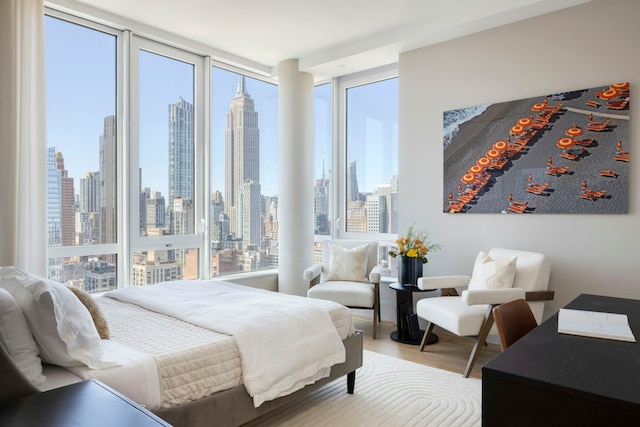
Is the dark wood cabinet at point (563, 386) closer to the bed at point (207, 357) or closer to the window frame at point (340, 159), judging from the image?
the bed at point (207, 357)

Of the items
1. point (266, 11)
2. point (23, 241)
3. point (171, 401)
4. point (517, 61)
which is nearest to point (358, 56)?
point (266, 11)

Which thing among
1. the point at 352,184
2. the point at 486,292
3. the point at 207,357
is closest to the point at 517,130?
the point at 486,292

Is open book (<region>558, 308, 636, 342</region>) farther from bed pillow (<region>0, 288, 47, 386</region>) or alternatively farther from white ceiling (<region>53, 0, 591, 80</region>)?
white ceiling (<region>53, 0, 591, 80</region>)

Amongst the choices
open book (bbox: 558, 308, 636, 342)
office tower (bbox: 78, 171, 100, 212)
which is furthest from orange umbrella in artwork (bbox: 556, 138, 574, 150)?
office tower (bbox: 78, 171, 100, 212)

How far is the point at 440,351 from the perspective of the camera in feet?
12.4

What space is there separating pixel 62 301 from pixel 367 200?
391 cm

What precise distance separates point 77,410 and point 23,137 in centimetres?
282

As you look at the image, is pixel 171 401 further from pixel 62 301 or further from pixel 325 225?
pixel 325 225

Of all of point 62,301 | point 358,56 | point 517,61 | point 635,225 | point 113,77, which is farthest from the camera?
point 358,56

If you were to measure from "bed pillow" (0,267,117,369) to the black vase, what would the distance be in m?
2.87

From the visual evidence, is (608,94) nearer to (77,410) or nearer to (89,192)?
(77,410)

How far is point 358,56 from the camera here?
4617mm

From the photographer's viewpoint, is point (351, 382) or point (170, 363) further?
point (351, 382)

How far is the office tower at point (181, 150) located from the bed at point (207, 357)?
1905mm
